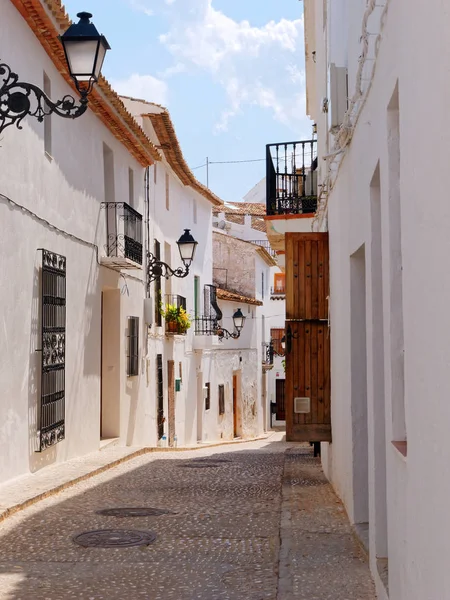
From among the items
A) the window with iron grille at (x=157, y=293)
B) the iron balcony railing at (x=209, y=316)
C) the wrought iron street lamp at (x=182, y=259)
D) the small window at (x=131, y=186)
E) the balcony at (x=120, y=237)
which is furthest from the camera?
the iron balcony railing at (x=209, y=316)

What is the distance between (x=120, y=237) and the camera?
14719 millimetres

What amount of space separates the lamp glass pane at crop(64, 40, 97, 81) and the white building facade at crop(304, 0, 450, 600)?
73.9 inches

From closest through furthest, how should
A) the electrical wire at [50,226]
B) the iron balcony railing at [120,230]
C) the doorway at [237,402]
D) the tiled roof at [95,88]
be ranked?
the electrical wire at [50,226], the tiled roof at [95,88], the iron balcony railing at [120,230], the doorway at [237,402]


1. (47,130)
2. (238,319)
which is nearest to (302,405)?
(47,130)

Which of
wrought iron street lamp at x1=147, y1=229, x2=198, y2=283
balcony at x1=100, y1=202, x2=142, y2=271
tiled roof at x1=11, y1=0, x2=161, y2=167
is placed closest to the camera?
tiled roof at x1=11, y1=0, x2=161, y2=167

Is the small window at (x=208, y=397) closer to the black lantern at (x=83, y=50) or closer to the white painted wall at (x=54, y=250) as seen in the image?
the white painted wall at (x=54, y=250)

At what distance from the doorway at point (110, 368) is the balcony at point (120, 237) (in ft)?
2.43

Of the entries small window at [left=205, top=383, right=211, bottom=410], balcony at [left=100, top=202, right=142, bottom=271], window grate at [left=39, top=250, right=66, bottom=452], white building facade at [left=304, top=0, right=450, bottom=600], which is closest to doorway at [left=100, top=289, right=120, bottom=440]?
balcony at [left=100, top=202, right=142, bottom=271]

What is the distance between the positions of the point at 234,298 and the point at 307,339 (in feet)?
67.8

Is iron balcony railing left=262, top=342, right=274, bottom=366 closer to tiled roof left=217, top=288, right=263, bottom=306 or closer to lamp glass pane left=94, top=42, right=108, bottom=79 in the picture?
tiled roof left=217, top=288, right=263, bottom=306

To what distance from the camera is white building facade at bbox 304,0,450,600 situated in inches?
112

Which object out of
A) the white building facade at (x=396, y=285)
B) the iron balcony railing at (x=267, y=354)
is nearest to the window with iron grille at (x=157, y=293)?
the white building facade at (x=396, y=285)

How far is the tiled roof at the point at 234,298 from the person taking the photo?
2878 cm

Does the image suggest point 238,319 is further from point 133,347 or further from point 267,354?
point 133,347
